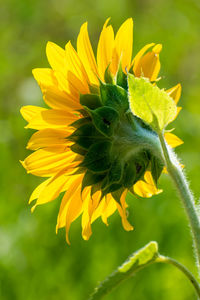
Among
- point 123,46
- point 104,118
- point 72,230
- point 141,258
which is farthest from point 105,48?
point 72,230

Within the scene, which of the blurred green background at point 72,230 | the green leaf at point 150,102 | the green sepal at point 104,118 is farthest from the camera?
the blurred green background at point 72,230

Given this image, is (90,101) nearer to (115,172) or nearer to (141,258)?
(115,172)

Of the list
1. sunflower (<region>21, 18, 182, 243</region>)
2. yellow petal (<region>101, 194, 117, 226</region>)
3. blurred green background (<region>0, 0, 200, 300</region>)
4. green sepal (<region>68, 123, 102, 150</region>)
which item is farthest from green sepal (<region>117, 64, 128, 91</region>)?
blurred green background (<region>0, 0, 200, 300</region>)

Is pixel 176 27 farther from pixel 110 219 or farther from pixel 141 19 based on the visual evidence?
pixel 110 219

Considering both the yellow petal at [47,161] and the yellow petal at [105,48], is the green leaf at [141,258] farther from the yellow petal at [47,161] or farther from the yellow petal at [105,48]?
the yellow petal at [105,48]

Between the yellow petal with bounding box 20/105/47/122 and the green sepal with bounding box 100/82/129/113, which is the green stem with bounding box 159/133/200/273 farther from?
the yellow petal with bounding box 20/105/47/122

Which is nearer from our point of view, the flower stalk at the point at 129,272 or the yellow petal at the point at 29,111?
the flower stalk at the point at 129,272

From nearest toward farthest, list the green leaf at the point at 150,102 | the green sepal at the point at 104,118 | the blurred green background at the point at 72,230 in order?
the green leaf at the point at 150,102 < the green sepal at the point at 104,118 < the blurred green background at the point at 72,230

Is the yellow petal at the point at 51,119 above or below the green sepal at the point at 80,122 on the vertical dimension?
above

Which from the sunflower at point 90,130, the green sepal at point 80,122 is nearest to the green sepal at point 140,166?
the sunflower at point 90,130
